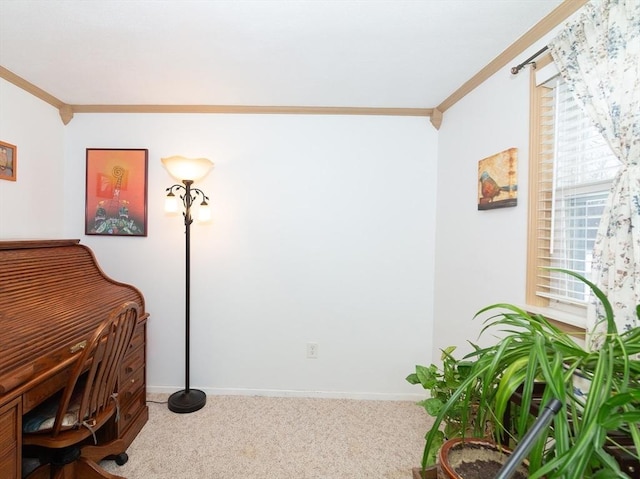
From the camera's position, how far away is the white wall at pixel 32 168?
1.85 meters

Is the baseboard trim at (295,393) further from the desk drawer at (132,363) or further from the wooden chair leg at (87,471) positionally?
the wooden chair leg at (87,471)

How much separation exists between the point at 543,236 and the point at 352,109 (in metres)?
1.55

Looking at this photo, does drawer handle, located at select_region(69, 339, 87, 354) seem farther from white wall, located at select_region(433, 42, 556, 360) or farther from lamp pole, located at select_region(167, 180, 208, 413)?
white wall, located at select_region(433, 42, 556, 360)

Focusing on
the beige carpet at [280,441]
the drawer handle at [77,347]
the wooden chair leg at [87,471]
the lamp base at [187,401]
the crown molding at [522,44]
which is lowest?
the beige carpet at [280,441]

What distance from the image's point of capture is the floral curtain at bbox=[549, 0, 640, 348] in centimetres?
95

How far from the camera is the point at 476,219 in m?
1.84

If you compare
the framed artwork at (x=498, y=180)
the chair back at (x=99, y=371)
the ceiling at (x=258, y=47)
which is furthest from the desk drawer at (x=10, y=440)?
the framed artwork at (x=498, y=180)

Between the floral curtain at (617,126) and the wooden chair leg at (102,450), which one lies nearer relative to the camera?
the floral curtain at (617,126)

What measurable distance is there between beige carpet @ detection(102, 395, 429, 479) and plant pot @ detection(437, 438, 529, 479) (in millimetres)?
997

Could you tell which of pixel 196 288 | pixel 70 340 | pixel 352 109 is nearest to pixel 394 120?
pixel 352 109

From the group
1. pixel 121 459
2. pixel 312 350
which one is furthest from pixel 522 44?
pixel 121 459

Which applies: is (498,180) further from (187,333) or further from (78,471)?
(78,471)

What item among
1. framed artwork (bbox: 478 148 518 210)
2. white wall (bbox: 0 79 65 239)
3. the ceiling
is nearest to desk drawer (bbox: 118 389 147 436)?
white wall (bbox: 0 79 65 239)

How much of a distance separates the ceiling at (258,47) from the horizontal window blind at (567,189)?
1.51 feet
